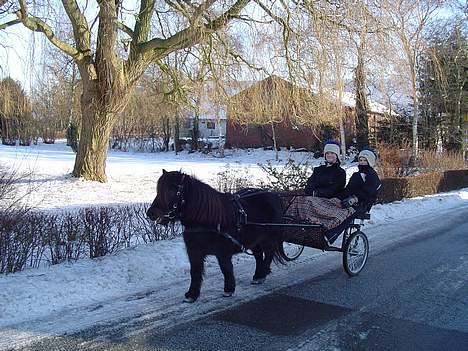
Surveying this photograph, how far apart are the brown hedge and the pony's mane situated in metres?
10.0

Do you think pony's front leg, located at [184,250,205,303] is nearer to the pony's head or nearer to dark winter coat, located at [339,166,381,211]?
the pony's head

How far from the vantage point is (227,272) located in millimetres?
5898

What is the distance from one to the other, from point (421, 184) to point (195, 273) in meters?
13.5

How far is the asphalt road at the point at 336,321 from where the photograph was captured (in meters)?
4.64

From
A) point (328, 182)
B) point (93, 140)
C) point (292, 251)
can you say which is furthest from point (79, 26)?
point (328, 182)

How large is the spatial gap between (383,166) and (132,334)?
1516cm

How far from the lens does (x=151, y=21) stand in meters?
17.5

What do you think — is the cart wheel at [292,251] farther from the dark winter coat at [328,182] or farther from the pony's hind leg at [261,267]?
the pony's hind leg at [261,267]

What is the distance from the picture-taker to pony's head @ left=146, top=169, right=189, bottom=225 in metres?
5.35

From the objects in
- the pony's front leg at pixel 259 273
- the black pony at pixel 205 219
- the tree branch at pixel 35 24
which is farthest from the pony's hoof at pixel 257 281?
the tree branch at pixel 35 24

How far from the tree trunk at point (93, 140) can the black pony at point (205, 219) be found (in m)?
11.8

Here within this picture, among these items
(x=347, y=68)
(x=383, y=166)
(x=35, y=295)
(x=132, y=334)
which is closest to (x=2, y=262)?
(x=35, y=295)

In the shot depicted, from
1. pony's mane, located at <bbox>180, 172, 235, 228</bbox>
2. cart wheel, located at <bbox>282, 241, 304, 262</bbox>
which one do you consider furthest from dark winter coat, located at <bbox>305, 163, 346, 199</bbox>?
pony's mane, located at <bbox>180, 172, 235, 228</bbox>

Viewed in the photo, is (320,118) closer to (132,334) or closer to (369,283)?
(369,283)
